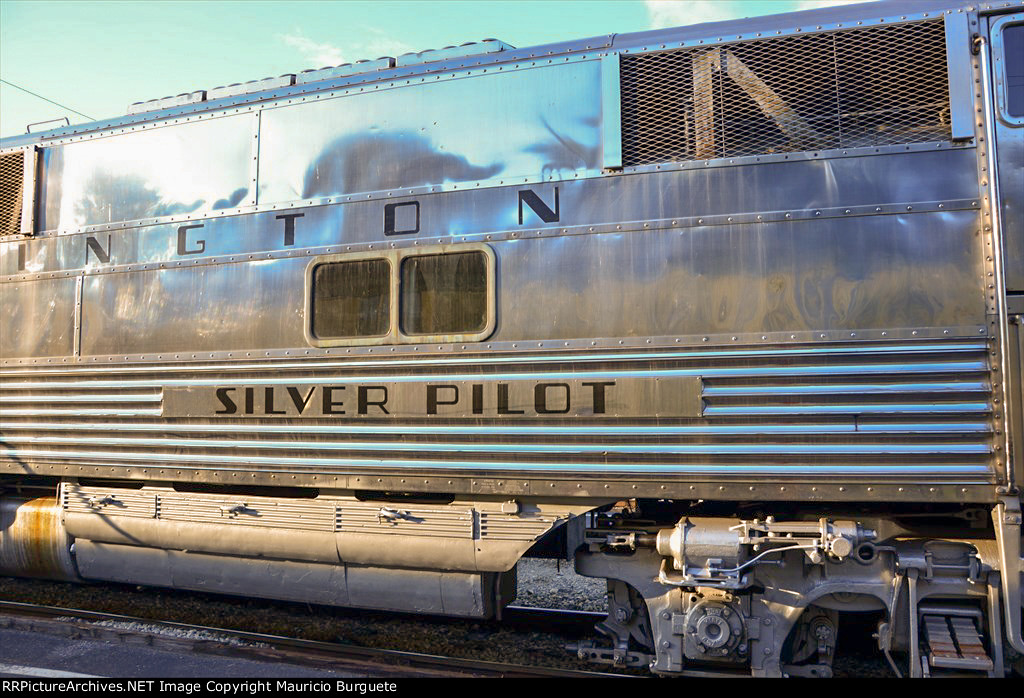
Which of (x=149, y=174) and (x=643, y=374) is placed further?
(x=149, y=174)

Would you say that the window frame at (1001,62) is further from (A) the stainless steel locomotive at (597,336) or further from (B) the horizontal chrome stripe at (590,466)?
(B) the horizontal chrome stripe at (590,466)

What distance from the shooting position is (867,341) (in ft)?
13.4

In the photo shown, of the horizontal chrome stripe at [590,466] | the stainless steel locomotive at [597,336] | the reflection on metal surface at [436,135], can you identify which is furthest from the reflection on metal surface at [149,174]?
the horizontal chrome stripe at [590,466]

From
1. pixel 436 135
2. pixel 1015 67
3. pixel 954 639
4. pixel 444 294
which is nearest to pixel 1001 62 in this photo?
pixel 1015 67

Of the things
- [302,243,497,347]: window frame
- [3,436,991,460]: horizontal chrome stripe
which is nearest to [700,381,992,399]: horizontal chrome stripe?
[3,436,991,460]: horizontal chrome stripe

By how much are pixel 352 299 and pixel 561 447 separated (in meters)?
1.69

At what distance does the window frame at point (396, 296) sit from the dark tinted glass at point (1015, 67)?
9.58ft

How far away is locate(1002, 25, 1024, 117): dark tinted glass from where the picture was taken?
4.08 meters

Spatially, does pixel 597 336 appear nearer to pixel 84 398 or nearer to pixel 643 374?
pixel 643 374

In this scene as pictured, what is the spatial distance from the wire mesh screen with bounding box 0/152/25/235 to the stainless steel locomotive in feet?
2.72

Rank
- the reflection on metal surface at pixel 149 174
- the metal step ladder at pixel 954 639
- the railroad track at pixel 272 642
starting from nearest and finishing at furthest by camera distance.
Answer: the metal step ladder at pixel 954 639
the railroad track at pixel 272 642
the reflection on metal surface at pixel 149 174

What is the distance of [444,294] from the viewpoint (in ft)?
16.0

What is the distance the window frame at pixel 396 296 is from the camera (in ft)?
15.5

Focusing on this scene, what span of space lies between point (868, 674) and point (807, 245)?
2.74 metres
